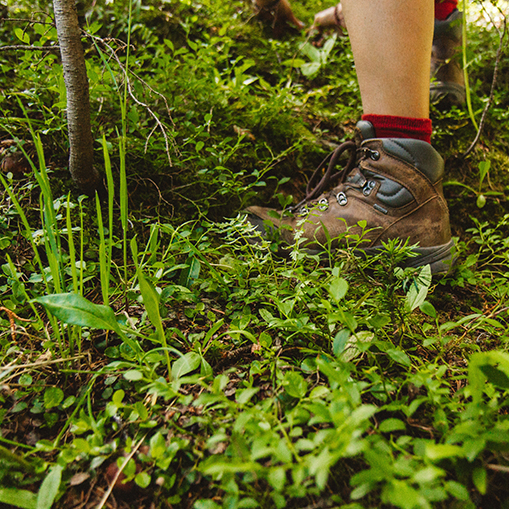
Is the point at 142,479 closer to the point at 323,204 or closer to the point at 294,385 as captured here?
the point at 294,385

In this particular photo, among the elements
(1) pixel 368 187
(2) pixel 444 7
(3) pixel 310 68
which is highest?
(2) pixel 444 7

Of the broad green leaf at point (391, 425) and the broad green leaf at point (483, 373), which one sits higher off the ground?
the broad green leaf at point (483, 373)

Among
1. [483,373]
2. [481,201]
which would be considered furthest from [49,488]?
[481,201]

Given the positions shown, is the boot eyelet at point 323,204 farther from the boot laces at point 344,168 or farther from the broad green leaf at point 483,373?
the broad green leaf at point 483,373

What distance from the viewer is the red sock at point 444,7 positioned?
2.21 meters

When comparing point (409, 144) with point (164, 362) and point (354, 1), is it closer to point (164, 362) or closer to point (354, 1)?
point (354, 1)

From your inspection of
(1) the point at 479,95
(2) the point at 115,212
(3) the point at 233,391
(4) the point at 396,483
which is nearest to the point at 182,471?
(3) the point at 233,391

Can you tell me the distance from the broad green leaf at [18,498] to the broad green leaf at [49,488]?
21 millimetres

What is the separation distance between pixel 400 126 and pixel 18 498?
5.88 feet

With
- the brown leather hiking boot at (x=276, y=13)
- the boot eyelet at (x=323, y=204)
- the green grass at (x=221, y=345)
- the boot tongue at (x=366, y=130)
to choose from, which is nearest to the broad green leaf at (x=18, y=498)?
the green grass at (x=221, y=345)

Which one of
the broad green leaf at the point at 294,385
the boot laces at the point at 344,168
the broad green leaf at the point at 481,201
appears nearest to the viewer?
the broad green leaf at the point at 294,385

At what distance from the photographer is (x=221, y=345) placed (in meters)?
1.05

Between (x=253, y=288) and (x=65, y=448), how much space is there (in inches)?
29.0

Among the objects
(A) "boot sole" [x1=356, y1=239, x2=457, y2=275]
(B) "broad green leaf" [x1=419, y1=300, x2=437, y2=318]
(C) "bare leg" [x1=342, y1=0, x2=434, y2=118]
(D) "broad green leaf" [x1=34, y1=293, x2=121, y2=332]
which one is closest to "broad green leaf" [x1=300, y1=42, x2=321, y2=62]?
(C) "bare leg" [x1=342, y1=0, x2=434, y2=118]
